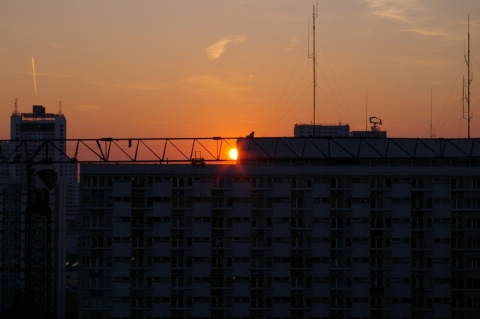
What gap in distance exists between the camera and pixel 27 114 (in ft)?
477

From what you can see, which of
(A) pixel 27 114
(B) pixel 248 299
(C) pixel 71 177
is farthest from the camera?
(C) pixel 71 177

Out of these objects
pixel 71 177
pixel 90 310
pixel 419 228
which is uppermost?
pixel 71 177

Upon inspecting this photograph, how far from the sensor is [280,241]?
143ft

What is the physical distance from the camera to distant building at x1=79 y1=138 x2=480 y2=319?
1692 inches

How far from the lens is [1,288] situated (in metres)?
72.3

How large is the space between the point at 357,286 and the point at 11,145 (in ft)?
377

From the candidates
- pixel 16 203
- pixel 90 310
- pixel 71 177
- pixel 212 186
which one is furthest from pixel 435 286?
pixel 71 177

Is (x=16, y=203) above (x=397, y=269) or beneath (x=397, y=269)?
above

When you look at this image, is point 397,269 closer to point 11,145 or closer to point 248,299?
point 248,299

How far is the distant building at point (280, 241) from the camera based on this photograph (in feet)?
141

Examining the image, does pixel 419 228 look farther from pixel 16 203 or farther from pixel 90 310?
pixel 16 203

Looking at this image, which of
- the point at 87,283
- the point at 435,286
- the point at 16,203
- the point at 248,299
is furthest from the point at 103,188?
the point at 16,203

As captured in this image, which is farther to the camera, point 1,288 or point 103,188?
point 1,288

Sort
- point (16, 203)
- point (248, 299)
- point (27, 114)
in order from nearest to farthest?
point (248, 299)
point (16, 203)
point (27, 114)
